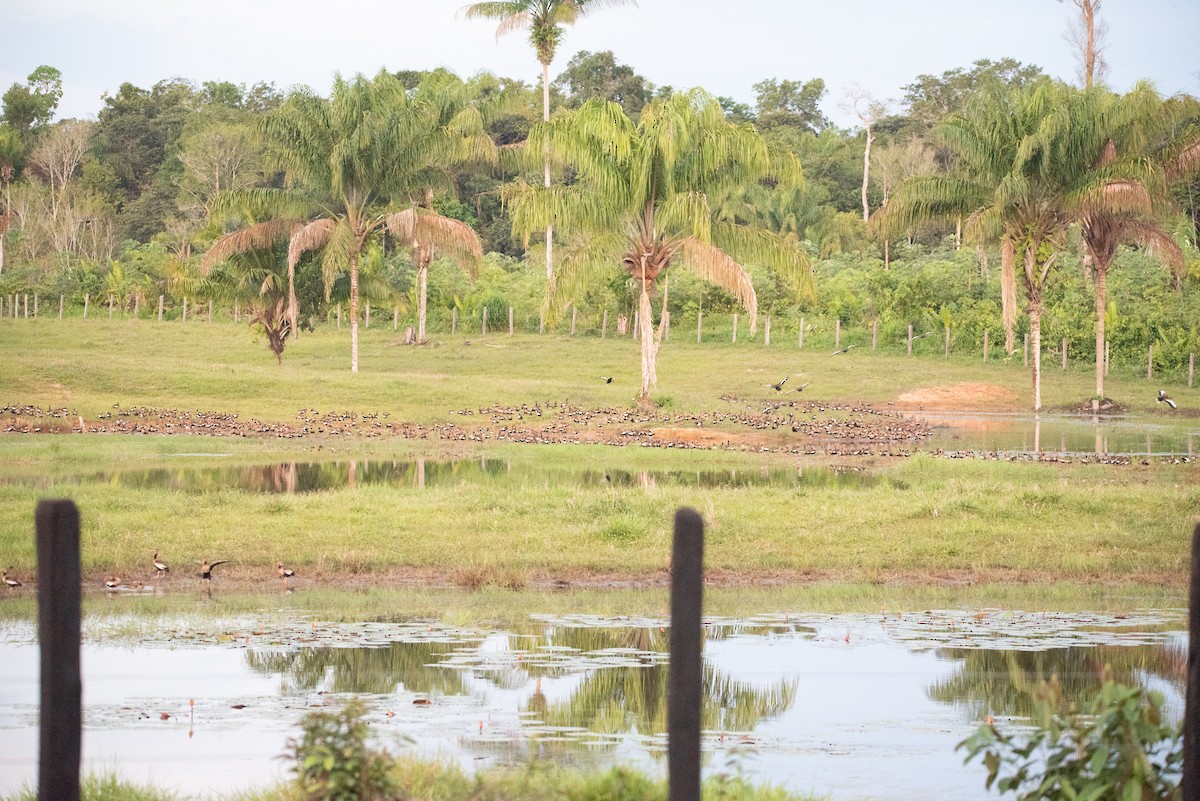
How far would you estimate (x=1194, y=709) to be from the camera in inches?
183

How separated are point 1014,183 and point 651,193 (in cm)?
986

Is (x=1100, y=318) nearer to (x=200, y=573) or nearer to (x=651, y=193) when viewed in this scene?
(x=651, y=193)

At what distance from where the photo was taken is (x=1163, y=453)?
969 inches

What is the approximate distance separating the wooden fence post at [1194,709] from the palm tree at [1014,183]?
30.2 m

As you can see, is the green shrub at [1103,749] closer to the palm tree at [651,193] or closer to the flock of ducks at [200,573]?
the flock of ducks at [200,573]

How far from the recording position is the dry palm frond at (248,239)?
36.3 m

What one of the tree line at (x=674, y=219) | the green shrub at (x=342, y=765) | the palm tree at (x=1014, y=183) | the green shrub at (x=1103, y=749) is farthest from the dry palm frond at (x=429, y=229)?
the green shrub at (x=1103, y=749)

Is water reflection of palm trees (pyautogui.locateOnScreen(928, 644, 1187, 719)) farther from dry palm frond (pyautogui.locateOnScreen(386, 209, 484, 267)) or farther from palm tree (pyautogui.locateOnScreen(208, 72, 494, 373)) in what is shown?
palm tree (pyautogui.locateOnScreen(208, 72, 494, 373))

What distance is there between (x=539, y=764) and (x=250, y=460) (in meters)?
17.0

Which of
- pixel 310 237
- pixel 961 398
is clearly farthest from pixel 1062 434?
pixel 310 237

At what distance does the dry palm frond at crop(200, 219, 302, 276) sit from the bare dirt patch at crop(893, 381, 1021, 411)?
1730 cm

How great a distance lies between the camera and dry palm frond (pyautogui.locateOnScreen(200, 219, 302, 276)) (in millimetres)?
36344

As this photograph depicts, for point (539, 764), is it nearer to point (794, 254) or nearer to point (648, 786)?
point (648, 786)

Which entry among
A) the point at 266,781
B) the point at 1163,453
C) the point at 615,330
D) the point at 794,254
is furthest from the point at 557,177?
the point at 266,781
